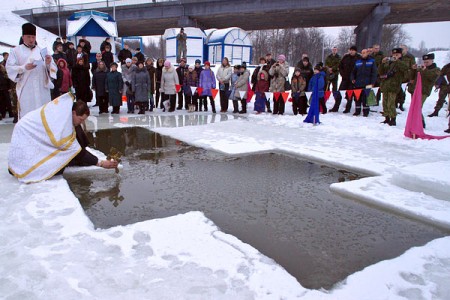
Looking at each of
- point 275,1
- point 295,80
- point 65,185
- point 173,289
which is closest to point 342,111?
point 295,80

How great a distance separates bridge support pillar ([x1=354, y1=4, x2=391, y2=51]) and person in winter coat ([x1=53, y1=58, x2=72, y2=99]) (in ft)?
80.5

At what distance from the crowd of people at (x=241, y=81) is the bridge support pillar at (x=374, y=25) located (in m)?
17.4

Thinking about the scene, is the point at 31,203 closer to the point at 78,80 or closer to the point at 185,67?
the point at 78,80

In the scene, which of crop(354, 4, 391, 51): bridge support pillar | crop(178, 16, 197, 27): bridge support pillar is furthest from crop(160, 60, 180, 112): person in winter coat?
crop(178, 16, 197, 27): bridge support pillar

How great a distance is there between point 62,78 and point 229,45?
56.2 ft

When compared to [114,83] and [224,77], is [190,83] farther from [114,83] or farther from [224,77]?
[114,83]

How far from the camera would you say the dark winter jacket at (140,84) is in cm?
1115

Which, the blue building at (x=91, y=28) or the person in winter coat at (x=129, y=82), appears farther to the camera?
the blue building at (x=91, y=28)

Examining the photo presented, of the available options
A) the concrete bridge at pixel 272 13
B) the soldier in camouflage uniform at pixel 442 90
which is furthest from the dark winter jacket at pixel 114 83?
the concrete bridge at pixel 272 13

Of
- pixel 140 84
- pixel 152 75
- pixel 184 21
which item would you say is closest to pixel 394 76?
pixel 140 84

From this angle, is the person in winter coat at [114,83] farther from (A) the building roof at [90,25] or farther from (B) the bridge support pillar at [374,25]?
(B) the bridge support pillar at [374,25]

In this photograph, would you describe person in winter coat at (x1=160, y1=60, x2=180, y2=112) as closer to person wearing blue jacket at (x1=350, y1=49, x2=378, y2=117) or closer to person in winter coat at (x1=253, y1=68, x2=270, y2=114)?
person in winter coat at (x1=253, y1=68, x2=270, y2=114)

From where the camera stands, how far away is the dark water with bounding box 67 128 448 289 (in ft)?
9.63

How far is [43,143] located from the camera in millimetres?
4418
